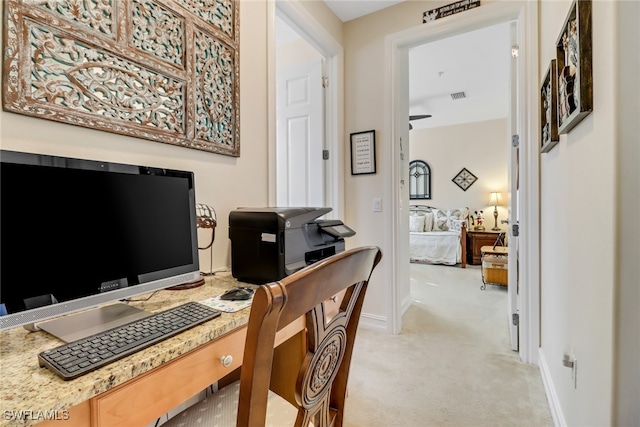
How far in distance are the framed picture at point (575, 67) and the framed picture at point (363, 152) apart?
4.36 feet

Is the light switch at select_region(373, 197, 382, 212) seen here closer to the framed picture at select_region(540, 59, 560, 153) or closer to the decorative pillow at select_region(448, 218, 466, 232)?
the framed picture at select_region(540, 59, 560, 153)

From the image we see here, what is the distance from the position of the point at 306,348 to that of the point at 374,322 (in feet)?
6.50

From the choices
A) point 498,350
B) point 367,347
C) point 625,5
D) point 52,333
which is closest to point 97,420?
point 52,333

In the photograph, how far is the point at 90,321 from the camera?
0.82 m

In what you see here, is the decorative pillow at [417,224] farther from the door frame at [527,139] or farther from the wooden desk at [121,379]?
the wooden desk at [121,379]

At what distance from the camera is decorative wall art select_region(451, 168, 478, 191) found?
6.12 metres

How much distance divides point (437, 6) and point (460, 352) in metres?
2.59

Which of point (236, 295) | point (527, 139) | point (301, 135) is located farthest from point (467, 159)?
point (236, 295)

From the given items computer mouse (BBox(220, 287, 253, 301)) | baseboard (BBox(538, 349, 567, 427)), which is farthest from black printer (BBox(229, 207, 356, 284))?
baseboard (BBox(538, 349, 567, 427))

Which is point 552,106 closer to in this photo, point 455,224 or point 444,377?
point 444,377

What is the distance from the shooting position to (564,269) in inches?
52.9

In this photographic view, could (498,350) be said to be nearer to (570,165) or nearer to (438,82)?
(570,165)

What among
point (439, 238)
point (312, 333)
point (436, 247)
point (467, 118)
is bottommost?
point (436, 247)

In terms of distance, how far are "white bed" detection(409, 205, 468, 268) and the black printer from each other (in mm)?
4408
